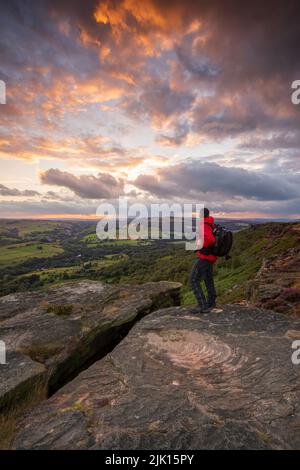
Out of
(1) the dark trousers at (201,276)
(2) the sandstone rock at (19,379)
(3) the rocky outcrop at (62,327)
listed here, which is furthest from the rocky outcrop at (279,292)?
(2) the sandstone rock at (19,379)

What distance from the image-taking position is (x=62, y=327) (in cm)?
1006

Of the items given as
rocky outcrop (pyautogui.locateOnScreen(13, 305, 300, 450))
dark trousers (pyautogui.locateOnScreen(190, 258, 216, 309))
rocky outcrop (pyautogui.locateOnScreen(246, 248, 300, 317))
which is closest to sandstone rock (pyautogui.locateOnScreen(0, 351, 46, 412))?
rocky outcrop (pyautogui.locateOnScreen(13, 305, 300, 450))

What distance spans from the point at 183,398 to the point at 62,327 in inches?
221

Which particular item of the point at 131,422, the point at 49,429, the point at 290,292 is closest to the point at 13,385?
the point at 49,429

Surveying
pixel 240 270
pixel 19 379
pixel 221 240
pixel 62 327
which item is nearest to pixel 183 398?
pixel 19 379

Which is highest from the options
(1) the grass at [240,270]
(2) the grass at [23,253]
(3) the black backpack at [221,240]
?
(3) the black backpack at [221,240]

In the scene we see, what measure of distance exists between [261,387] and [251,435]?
5.68 ft

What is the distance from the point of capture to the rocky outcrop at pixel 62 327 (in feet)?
23.7

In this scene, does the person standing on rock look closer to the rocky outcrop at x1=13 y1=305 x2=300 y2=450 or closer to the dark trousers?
the dark trousers

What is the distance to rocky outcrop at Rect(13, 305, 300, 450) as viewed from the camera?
4984 mm

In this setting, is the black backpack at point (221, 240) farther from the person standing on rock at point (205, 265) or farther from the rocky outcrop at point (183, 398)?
the rocky outcrop at point (183, 398)

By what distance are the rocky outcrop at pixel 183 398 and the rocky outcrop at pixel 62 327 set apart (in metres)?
1.09

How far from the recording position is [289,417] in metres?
5.49
